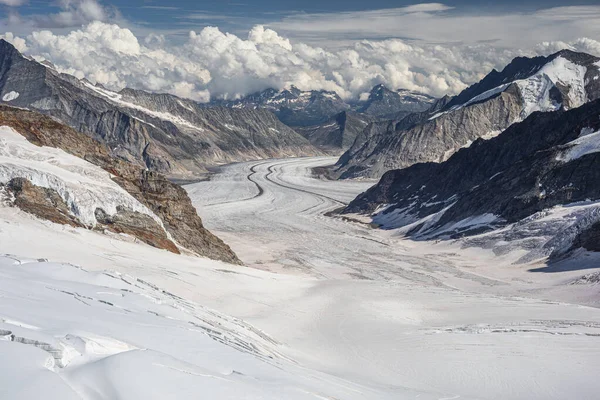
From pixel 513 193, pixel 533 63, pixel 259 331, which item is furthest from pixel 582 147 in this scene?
pixel 533 63

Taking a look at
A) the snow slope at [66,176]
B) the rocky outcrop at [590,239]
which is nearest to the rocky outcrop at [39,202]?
the snow slope at [66,176]

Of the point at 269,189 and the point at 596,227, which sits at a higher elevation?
the point at 596,227

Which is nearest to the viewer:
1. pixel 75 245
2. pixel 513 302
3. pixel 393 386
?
pixel 393 386

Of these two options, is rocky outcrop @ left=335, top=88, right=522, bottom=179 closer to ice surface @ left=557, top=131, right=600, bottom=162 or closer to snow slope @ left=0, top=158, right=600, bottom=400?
ice surface @ left=557, top=131, right=600, bottom=162

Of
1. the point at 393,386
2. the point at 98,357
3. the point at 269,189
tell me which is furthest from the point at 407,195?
the point at 98,357

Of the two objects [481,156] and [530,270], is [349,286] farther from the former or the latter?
[481,156]

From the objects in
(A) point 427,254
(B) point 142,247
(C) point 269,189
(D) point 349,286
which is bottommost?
(C) point 269,189

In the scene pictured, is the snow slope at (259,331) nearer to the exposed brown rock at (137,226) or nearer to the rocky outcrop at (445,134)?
the exposed brown rock at (137,226)
